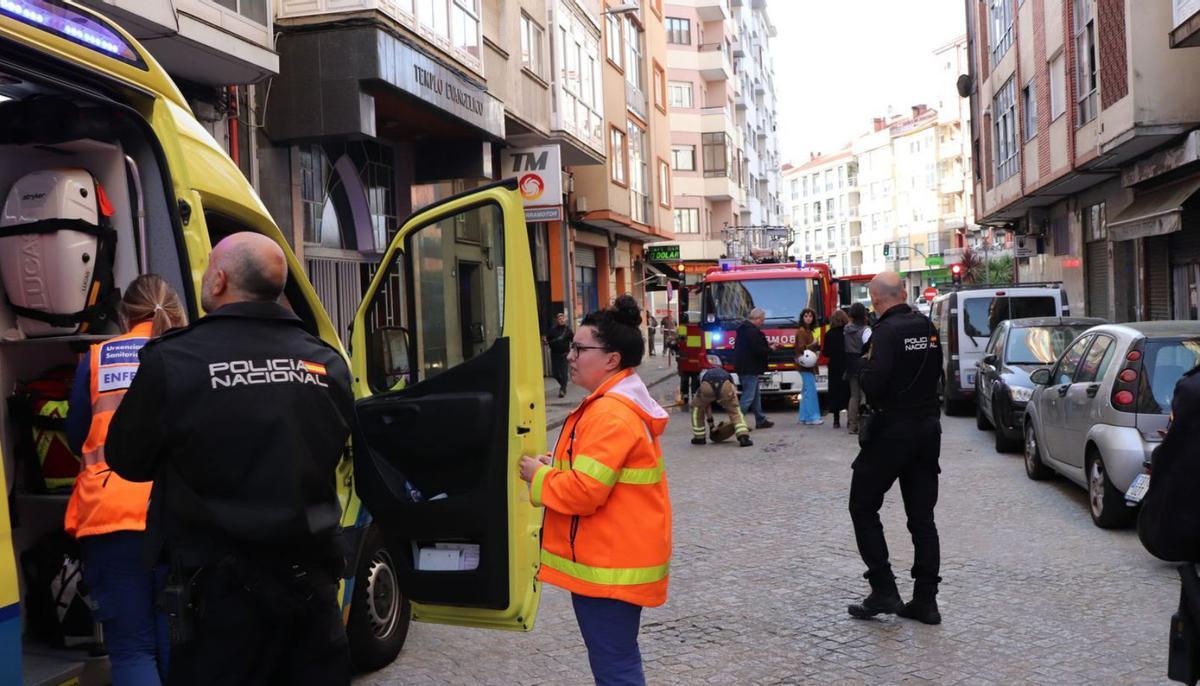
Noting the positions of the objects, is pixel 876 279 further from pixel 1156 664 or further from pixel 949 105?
pixel 949 105

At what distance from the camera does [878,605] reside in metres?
5.86

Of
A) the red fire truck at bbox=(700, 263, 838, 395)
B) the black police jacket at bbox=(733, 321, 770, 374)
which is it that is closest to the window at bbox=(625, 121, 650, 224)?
the red fire truck at bbox=(700, 263, 838, 395)

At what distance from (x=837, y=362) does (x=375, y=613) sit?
11.1 m

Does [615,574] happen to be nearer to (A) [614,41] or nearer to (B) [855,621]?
(B) [855,621]

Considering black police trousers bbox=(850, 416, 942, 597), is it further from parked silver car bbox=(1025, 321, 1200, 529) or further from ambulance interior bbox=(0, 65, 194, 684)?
ambulance interior bbox=(0, 65, 194, 684)

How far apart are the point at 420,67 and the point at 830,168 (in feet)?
325

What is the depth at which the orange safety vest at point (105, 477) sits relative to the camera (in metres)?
3.68

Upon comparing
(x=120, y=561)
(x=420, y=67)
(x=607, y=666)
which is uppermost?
(x=420, y=67)

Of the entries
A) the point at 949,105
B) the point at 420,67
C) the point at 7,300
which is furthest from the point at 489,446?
the point at 949,105

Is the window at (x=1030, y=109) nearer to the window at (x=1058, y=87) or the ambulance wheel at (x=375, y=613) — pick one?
the window at (x=1058, y=87)

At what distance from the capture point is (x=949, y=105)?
268ft

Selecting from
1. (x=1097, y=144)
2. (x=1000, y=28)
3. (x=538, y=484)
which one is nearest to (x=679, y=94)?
(x=1000, y=28)

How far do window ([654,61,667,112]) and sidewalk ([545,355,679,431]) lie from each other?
31.7ft

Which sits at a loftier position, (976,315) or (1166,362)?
(976,315)
